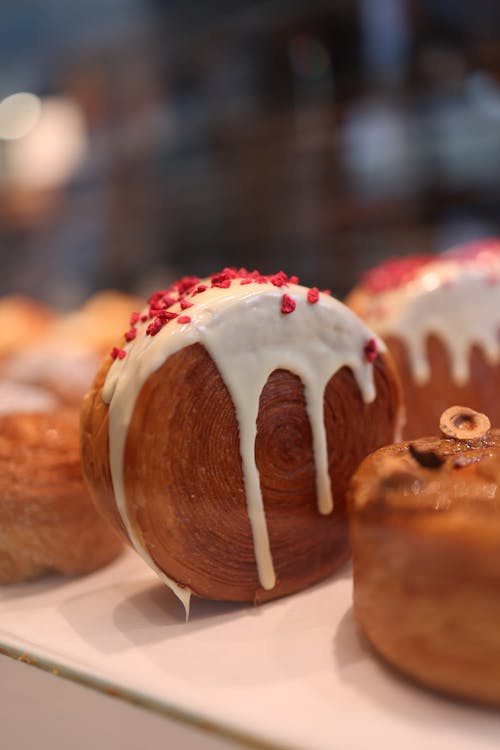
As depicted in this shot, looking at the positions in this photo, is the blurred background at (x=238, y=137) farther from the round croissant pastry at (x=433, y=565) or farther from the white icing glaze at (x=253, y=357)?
the round croissant pastry at (x=433, y=565)

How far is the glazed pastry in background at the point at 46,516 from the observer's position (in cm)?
131

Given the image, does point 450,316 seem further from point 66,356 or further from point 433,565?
point 66,356

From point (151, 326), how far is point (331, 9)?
96.4 inches

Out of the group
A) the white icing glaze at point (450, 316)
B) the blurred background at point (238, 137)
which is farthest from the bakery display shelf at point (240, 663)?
the blurred background at point (238, 137)

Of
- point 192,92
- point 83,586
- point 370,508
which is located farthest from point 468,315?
point 192,92

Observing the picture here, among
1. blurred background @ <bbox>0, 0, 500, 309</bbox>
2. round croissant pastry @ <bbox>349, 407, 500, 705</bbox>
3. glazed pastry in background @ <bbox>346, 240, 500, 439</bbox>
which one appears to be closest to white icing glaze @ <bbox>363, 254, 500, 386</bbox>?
glazed pastry in background @ <bbox>346, 240, 500, 439</bbox>

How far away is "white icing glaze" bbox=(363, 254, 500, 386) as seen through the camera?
1.61 m

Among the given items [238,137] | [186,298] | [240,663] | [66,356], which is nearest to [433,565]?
[240,663]

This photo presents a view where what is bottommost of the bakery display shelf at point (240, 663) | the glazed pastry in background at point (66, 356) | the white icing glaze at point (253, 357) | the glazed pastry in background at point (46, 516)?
the bakery display shelf at point (240, 663)

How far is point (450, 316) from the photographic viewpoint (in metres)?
1.63

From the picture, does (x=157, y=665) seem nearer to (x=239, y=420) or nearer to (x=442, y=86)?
(x=239, y=420)

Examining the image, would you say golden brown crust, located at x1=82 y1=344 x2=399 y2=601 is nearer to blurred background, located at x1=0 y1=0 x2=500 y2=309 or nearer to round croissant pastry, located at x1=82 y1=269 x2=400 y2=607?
round croissant pastry, located at x1=82 y1=269 x2=400 y2=607

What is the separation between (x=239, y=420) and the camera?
1143 mm

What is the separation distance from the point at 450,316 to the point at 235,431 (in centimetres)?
70
